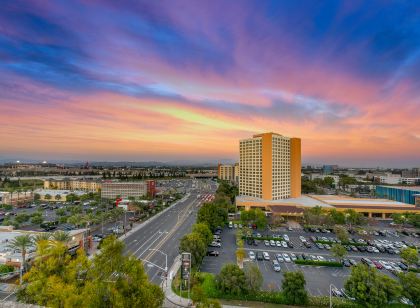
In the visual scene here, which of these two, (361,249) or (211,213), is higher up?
(211,213)

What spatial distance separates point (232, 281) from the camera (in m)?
29.8

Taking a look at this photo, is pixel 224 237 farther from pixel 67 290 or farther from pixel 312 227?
pixel 67 290

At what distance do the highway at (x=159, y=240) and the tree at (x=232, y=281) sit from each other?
8822 millimetres

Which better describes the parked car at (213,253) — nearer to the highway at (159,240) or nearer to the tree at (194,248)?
the highway at (159,240)

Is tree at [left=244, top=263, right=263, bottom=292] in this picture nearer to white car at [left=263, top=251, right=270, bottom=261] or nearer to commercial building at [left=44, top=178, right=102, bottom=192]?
white car at [left=263, top=251, right=270, bottom=261]

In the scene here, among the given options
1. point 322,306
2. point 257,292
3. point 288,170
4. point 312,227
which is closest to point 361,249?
point 312,227

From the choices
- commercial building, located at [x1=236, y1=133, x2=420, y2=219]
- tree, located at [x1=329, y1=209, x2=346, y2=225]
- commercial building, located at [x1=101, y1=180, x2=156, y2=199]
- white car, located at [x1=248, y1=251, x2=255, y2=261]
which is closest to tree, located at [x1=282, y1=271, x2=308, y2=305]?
white car, located at [x1=248, y1=251, x2=255, y2=261]

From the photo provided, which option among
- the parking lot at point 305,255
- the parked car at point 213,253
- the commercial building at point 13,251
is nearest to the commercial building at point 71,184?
the commercial building at point 13,251

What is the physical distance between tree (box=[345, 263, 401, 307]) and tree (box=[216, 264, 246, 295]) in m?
12.1

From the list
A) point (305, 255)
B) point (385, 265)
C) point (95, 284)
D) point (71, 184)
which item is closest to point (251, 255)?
point (305, 255)

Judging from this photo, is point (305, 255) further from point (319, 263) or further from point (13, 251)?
point (13, 251)

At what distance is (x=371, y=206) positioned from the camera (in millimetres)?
75250

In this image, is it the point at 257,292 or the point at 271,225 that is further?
the point at 271,225

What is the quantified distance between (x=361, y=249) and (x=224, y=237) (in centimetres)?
2616
